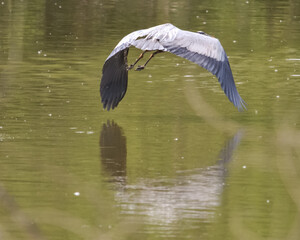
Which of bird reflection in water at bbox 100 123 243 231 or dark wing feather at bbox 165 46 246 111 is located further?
dark wing feather at bbox 165 46 246 111

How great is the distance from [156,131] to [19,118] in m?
1.52

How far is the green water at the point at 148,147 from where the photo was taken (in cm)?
732

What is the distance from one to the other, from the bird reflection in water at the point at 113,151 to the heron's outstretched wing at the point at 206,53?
1.02 meters

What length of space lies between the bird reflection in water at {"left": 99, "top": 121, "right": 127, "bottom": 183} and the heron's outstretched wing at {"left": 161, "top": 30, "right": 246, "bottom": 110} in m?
1.02

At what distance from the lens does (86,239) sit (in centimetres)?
666

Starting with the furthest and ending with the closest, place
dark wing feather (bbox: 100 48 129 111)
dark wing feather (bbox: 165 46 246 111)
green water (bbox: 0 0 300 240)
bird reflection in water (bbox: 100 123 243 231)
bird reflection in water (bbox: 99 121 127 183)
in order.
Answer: dark wing feather (bbox: 100 48 129 111)
dark wing feather (bbox: 165 46 246 111)
bird reflection in water (bbox: 99 121 127 183)
bird reflection in water (bbox: 100 123 243 231)
green water (bbox: 0 0 300 240)

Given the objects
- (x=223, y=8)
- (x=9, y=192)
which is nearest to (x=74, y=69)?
(x=9, y=192)

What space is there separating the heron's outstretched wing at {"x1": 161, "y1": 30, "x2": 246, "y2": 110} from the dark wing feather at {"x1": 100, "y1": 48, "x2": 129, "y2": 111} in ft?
3.71

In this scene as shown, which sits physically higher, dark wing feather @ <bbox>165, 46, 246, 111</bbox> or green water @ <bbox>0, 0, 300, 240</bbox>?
dark wing feather @ <bbox>165, 46, 246, 111</bbox>

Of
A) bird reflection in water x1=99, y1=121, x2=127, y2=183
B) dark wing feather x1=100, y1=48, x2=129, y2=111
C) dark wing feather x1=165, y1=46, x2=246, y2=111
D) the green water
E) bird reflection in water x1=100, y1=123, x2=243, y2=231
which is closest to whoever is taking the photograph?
the green water

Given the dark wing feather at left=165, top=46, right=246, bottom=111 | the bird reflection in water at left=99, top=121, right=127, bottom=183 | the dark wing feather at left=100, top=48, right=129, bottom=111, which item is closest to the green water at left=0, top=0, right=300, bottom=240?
the bird reflection in water at left=99, top=121, right=127, bottom=183

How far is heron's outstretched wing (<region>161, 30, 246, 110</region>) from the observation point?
1002 cm

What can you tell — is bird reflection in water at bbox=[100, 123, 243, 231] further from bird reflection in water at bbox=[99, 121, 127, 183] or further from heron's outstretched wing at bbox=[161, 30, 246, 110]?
heron's outstretched wing at bbox=[161, 30, 246, 110]

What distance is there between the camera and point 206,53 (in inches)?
396
